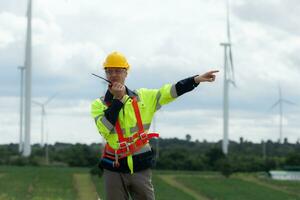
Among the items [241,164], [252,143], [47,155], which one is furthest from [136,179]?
[252,143]

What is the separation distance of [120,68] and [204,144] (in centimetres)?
12085

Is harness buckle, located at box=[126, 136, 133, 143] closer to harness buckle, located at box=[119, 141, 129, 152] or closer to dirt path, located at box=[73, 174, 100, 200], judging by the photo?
harness buckle, located at box=[119, 141, 129, 152]

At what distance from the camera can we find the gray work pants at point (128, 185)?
7656 mm

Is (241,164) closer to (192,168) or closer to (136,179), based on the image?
(192,168)

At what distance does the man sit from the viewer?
7574 mm

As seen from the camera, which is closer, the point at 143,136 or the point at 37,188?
the point at 143,136

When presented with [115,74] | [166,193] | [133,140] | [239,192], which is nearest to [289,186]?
[239,192]

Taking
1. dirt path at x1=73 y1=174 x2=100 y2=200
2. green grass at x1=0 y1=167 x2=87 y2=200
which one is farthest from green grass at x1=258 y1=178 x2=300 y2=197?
green grass at x1=0 y1=167 x2=87 y2=200

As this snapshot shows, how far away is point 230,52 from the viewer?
63.9 metres

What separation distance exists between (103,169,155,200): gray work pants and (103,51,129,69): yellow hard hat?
0.92 m

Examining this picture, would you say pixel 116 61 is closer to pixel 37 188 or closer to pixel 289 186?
pixel 37 188

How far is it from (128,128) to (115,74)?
0.47 meters

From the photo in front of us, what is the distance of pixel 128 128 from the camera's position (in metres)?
7.59

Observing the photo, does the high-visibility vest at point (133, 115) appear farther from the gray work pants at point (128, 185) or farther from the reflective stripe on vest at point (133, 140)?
the gray work pants at point (128, 185)
